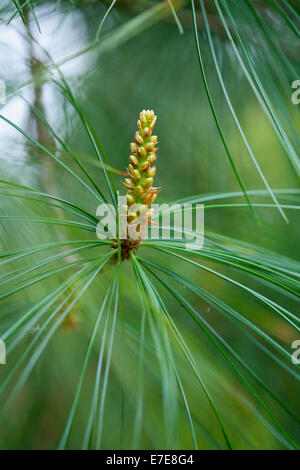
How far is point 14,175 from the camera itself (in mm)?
846

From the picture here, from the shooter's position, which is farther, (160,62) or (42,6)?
(160,62)

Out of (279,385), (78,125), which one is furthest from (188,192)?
(279,385)

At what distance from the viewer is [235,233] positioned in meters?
1.01

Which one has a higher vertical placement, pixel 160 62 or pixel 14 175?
pixel 160 62
